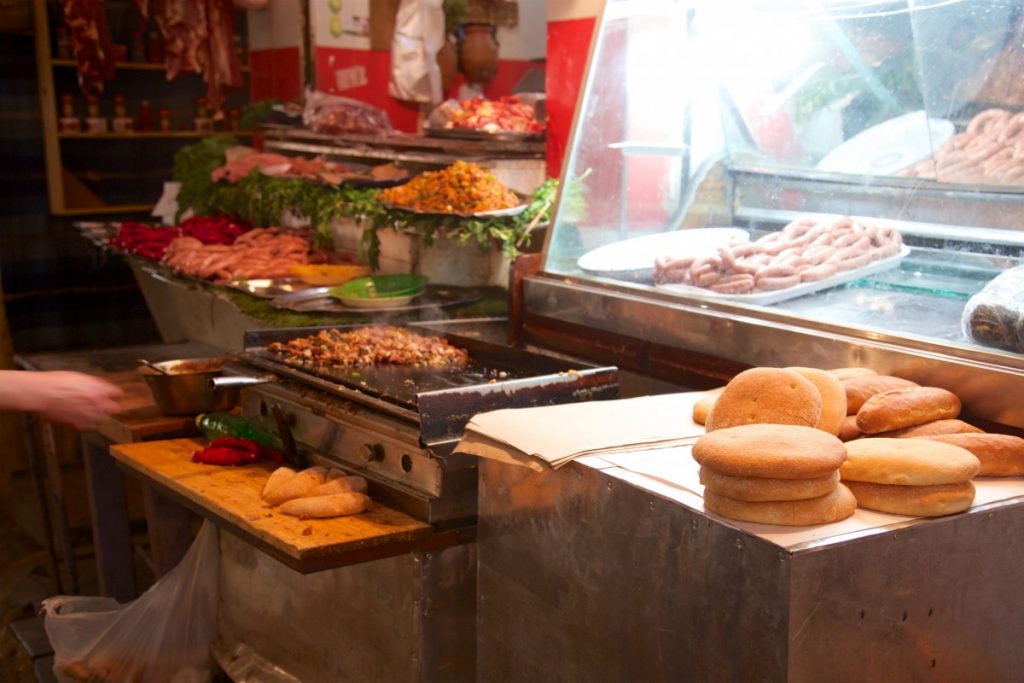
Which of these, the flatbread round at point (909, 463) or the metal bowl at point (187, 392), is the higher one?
the flatbread round at point (909, 463)

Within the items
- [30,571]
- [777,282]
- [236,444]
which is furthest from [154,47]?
[777,282]

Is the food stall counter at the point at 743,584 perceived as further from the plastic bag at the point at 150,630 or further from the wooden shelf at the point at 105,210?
the wooden shelf at the point at 105,210

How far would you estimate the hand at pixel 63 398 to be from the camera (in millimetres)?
2752

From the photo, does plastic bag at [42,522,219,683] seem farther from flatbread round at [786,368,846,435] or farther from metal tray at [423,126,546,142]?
metal tray at [423,126,546,142]

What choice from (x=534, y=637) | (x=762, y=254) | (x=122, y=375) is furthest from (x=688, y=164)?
(x=122, y=375)

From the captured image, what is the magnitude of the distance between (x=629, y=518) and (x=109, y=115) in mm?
9613

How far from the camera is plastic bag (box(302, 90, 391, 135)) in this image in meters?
7.94

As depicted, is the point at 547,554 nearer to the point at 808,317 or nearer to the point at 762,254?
the point at 808,317

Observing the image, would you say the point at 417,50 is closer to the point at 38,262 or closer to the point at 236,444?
the point at 38,262

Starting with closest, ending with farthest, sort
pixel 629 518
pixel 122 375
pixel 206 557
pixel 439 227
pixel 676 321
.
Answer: pixel 629 518 → pixel 676 321 → pixel 206 557 → pixel 122 375 → pixel 439 227

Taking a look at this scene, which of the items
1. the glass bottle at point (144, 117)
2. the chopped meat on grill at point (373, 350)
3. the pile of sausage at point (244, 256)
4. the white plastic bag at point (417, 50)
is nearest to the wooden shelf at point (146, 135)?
the glass bottle at point (144, 117)

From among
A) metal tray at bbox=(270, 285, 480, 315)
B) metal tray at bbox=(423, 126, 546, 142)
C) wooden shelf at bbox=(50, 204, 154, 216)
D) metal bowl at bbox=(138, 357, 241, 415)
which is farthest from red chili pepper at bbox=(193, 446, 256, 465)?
wooden shelf at bbox=(50, 204, 154, 216)

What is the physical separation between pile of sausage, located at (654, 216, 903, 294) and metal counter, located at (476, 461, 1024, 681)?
1.33 meters

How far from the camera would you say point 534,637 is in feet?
8.70
